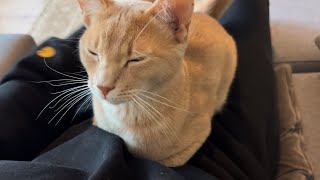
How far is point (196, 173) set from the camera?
2.75 feet

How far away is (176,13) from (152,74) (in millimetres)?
98

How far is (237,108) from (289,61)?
37 centimetres

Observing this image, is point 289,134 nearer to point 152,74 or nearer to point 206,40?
point 206,40

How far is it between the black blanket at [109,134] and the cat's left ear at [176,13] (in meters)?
0.23

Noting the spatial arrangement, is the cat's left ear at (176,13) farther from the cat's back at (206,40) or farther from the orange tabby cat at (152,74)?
the cat's back at (206,40)

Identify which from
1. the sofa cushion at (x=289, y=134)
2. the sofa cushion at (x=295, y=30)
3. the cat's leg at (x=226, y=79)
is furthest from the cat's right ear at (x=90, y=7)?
the sofa cushion at (x=295, y=30)

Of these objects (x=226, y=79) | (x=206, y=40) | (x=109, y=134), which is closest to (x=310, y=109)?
(x=226, y=79)

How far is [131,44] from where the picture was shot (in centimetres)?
68

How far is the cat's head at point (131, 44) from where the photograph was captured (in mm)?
678

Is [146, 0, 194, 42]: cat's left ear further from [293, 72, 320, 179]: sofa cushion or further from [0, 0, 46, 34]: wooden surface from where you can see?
[0, 0, 46, 34]: wooden surface

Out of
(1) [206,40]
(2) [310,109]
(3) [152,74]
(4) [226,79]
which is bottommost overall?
(2) [310,109]

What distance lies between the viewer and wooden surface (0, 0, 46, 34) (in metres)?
1.69

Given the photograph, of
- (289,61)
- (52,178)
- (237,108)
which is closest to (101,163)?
(52,178)

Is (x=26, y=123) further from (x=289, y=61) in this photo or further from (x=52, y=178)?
(x=289, y=61)
